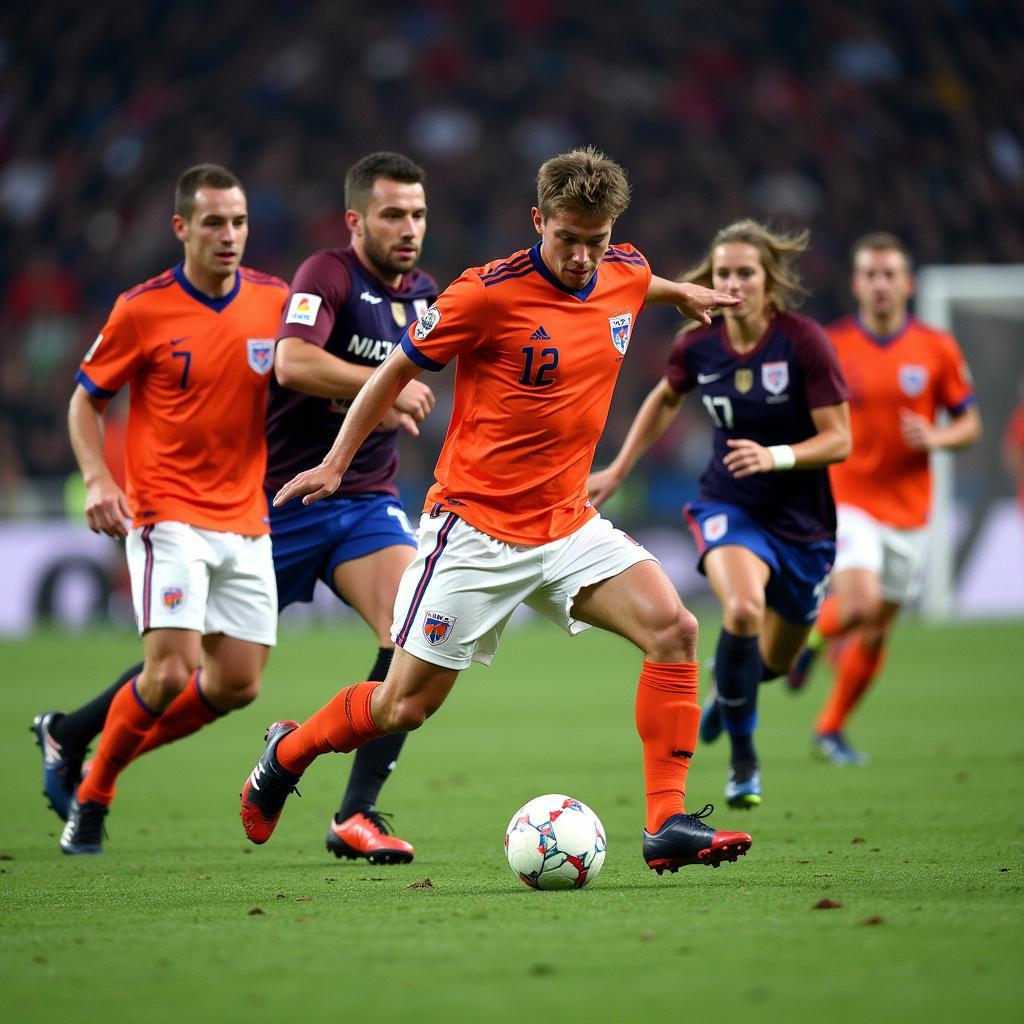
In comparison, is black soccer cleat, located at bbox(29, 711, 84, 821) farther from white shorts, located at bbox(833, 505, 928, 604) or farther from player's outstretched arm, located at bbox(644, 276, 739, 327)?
white shorts, located at bbox(833, 505, 928, 604)

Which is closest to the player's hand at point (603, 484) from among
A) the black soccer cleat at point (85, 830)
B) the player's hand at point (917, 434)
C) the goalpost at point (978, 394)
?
the black soccer cleat at point (85, 830)

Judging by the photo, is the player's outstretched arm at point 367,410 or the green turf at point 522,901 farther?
the player's outstretched arm at point 367,410

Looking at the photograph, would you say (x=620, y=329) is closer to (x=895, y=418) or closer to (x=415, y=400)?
(x=415, y=400)

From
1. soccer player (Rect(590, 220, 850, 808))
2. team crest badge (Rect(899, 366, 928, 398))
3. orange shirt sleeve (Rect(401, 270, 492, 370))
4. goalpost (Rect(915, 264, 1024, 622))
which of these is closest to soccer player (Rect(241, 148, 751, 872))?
orange shirt sleeve (Rect(401, 270, 492, 370))

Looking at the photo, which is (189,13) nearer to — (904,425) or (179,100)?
(179,100)

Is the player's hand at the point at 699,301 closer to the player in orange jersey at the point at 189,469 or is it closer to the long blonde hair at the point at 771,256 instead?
the long blonde hair at the point at 771,256

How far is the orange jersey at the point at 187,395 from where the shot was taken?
6.16m

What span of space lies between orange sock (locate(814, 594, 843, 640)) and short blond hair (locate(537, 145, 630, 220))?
4.42m

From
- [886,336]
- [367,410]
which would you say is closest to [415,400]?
[367,410]

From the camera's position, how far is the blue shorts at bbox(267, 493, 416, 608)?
6.25m

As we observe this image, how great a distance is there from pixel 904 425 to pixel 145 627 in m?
4.49

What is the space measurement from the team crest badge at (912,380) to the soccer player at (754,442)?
2036 mm

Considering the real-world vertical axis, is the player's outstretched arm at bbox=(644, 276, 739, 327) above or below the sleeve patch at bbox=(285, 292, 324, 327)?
below

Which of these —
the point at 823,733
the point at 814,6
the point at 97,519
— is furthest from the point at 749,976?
the point at 814,6
